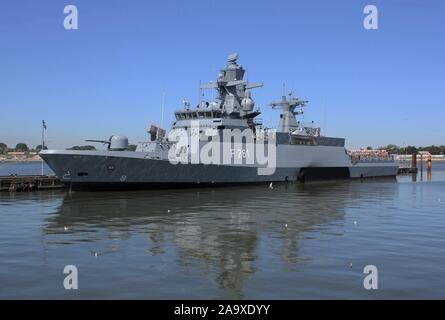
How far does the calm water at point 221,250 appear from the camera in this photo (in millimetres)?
8047

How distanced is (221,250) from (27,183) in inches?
897

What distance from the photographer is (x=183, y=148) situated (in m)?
29.2

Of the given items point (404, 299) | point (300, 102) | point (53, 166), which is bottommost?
point (404, 299)

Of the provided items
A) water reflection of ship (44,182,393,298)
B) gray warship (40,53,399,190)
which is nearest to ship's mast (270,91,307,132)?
gray warship (40,53,399,190)

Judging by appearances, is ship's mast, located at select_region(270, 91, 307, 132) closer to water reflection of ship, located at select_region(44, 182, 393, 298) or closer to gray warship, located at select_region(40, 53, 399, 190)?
gray warship, located at select_region(40, 53, 399, 190)

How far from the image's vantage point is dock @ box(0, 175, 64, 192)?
96.4 ft

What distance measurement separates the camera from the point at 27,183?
30.3m

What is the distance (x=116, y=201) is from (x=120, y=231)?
354 inches

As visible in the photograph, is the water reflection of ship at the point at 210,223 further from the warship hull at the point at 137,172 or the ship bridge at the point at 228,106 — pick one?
the ship bridge at the point at 228,106

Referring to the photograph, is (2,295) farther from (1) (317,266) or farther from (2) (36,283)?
(1) (317,266)

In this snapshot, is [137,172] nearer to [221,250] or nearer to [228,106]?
[228,106]

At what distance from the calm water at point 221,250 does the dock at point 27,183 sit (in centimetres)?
856
